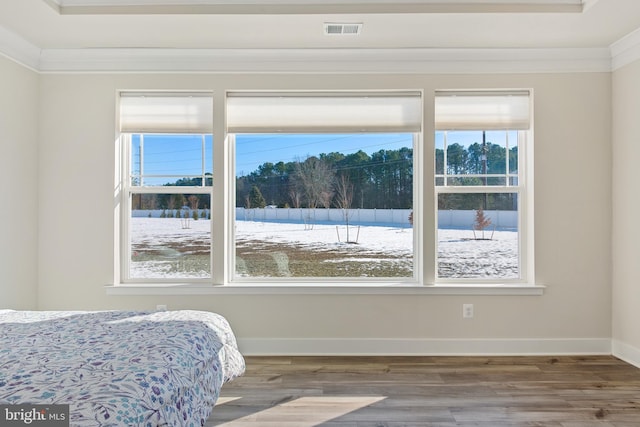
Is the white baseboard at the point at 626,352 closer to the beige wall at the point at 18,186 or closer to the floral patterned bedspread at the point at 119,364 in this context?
the floral patterned bedspread at the point at 119,364

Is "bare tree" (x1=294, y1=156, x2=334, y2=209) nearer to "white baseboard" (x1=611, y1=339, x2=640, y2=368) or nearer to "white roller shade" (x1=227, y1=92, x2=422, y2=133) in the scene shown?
"white roller shade" (x1=227, y1=92, x2=422, y2=133)

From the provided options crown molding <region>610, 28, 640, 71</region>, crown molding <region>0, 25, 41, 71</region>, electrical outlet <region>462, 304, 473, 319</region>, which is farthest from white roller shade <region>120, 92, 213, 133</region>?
crown molding <region>610, 28, 640, 71</region>

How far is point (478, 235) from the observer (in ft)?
12.3

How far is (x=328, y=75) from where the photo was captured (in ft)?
11.9

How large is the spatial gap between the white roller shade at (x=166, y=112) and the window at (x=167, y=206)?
0.26 ft

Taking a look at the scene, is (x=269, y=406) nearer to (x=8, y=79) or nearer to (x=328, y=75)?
(x=328, y=75)

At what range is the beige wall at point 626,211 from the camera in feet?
10.9

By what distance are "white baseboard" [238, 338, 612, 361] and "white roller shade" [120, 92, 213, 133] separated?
1.96 m

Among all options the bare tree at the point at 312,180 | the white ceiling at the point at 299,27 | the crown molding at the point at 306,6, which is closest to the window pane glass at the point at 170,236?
the bare tree at the point at 312,180

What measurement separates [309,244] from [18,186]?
245cm

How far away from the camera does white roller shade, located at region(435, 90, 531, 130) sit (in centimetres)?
365

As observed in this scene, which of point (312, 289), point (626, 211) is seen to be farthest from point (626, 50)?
point (312, 289)

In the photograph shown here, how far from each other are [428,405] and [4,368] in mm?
2287
